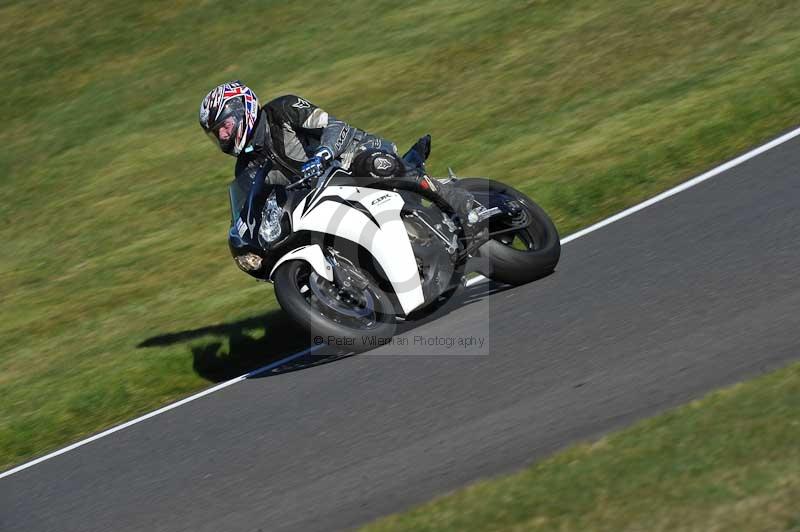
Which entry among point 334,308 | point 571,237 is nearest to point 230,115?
point 334,308

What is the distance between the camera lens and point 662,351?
6.27 metres

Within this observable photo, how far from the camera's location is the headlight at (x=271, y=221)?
24.7ft

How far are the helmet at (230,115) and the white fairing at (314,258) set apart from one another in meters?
0.88

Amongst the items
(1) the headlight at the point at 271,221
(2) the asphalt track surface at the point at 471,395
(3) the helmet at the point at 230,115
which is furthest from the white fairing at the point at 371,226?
(3) the helmet at the point at 230,115

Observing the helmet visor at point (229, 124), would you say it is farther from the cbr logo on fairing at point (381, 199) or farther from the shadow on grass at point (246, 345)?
the shadow on grass at point (246, 345)

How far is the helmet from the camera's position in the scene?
757 centimetres

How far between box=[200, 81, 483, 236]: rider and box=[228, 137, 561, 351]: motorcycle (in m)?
0.07

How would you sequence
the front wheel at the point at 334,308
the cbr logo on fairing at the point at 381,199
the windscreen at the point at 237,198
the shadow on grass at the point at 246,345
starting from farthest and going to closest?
the shadow on grass at the point at 246,345 → the windscreen at the point at 237,198 → the cbr logo on fairing at the point at 381,199 → the front wheel at the point at 334,308

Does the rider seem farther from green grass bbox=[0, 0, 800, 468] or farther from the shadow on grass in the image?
green grass bbox=[0, 0, 800, 468]

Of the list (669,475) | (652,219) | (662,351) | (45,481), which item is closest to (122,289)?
(45,481)

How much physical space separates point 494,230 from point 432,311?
0.76 metres

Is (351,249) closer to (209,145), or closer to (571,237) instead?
(571,237)

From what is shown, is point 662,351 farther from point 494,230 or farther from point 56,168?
point 56,168

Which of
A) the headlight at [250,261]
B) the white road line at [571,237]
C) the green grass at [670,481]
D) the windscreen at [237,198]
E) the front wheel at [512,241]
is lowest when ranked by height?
the green grass at [670,481]
